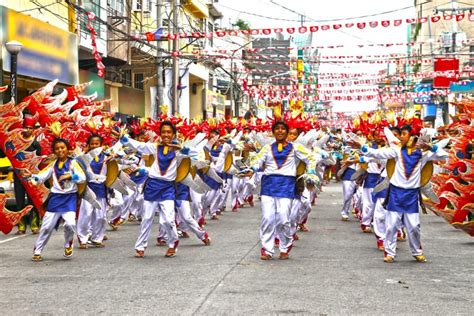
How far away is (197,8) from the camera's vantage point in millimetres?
51469

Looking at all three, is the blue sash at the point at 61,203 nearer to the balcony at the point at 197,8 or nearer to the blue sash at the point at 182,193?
the blue sash at the point at 182,193

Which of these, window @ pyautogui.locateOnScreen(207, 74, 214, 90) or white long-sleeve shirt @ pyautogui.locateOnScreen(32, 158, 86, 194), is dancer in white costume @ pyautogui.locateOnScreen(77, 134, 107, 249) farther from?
window @ pyautogui.locateOnScreen(207, 74, 214, 90)

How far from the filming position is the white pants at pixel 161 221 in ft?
42.4

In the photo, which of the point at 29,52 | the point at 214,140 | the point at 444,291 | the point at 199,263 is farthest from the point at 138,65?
the point at 444,291

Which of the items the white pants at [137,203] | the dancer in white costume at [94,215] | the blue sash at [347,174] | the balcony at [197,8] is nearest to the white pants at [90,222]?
the dancer in white costume at [94,215]

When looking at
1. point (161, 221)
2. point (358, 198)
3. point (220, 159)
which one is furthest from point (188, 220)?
point (358, 198)

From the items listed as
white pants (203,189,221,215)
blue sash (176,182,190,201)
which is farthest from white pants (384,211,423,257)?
white pants (203,189,221,215)

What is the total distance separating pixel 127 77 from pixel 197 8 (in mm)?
10384

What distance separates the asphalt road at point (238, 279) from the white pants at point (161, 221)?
0.25 meters

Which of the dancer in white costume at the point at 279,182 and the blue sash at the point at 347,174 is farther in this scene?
the blue sash at the point at 347,174

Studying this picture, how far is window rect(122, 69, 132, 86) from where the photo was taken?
1635 inches

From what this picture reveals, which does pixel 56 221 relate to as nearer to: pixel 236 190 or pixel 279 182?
pixel 279 182

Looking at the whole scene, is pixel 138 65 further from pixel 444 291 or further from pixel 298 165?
pixel 444 291

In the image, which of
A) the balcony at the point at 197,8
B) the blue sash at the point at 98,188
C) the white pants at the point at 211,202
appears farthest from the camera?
the balcony at the point at 197,8
